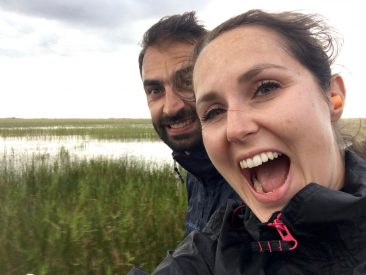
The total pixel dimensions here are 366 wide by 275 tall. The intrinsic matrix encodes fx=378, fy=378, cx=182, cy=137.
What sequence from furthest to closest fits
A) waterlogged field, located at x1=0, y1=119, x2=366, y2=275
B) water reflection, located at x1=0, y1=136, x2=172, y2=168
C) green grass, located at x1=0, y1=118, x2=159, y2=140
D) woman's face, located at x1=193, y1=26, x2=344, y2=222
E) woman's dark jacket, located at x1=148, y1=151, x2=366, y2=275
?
green grass, located at x1=0, y1=118, x2=159, y2=140 < water reflection, located at x1=0, y1=136, x2=172, y2=168 < waterlogged field, located at x1=0, y1=119, x2=366, y2=275 < woman's face, located at x1=193, y1=26, x2=344, y2=222 < woman's dark jacket, located at x1=148, y1=151, x2=366, y2=275

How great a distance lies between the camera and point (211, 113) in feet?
4.88

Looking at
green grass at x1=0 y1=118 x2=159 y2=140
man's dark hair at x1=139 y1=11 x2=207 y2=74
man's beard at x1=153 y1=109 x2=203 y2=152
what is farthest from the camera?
green grass at x1=0 y1=118 x2=159 y2=140

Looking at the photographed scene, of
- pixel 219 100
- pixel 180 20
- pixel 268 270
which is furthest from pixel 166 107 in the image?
pixel 268 270

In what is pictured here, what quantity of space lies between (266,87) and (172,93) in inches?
56.5

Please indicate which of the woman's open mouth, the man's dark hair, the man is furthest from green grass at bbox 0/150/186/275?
the woman's open mouth

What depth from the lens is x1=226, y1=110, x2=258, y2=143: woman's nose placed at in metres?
1.29

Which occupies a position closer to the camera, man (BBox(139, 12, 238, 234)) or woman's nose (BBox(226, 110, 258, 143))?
woman's nose (BBox(226, 110, 258, 143))

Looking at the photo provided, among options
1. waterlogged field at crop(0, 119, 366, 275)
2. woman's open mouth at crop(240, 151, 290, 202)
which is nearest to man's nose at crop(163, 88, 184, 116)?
waterlogged field at crop(0, 119, 366, 275)

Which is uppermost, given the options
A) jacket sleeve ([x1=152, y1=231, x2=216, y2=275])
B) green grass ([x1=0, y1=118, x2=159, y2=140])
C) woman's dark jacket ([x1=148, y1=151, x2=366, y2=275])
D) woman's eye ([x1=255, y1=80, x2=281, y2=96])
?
woman's eye ([x1=255, y1=80, x2=281, y2=96])

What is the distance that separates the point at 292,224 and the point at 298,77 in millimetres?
525

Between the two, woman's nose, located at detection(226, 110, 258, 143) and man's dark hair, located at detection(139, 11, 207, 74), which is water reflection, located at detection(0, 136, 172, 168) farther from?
woman's nose, located at detection(226, 110, 258, 143)

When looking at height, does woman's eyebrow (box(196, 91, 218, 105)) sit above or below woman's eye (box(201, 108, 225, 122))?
above

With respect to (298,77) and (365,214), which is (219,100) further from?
(365,214)

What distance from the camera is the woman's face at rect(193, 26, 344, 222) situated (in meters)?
1.27
